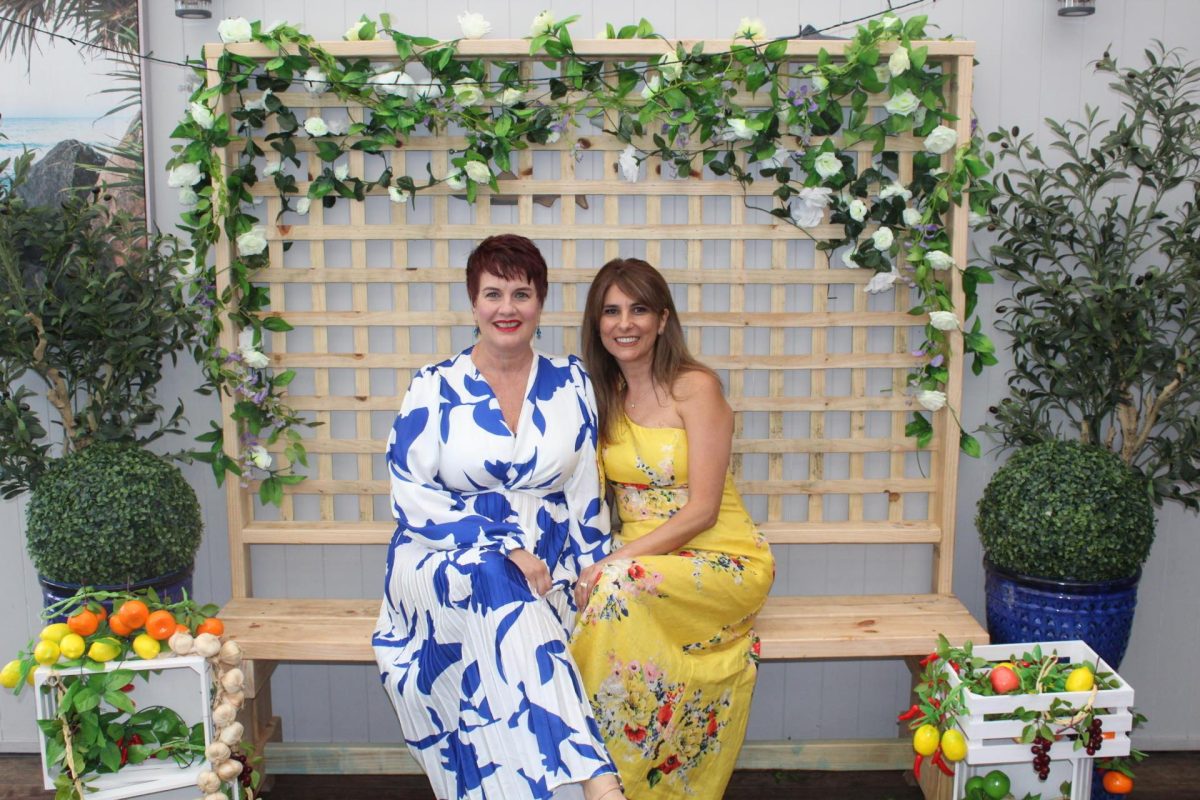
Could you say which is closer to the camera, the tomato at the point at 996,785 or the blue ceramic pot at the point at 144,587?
the tomato at the point at 996,785

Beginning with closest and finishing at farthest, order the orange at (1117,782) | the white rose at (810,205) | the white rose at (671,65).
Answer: the orange at (1117,782) → the white rose at (671,65) → the white rose at (810,205)

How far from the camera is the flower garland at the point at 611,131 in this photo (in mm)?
2416

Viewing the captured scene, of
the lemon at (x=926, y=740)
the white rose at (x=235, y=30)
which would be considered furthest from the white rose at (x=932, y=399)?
the white rose at (x=235, y=30)

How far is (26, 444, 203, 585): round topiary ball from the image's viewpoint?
228 centimetres

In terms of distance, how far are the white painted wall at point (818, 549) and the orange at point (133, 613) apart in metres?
0.72

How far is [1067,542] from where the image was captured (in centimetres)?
231

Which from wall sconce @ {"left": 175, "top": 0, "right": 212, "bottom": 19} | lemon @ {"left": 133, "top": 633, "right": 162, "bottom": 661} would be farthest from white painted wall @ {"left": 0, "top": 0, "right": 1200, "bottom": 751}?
lemon @ {"left": 133, "top": 633, "right": 162, "bottom": 661}

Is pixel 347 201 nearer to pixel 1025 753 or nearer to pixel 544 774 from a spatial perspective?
pixel 544 774

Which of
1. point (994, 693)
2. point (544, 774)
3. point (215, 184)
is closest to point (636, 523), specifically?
point (544, 774)

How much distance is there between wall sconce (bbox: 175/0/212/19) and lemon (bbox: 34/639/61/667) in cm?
143

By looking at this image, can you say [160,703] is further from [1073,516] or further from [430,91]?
[1073,516]

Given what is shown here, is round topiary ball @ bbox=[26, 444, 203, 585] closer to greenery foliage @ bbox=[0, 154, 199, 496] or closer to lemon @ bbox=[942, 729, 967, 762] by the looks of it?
greenery foliage @ bbox=[0, 154, 199, 496]

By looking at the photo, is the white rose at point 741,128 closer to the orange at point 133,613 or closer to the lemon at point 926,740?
the lemon at point 926,740

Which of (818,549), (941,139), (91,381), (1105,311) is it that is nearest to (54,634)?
(91,381)
